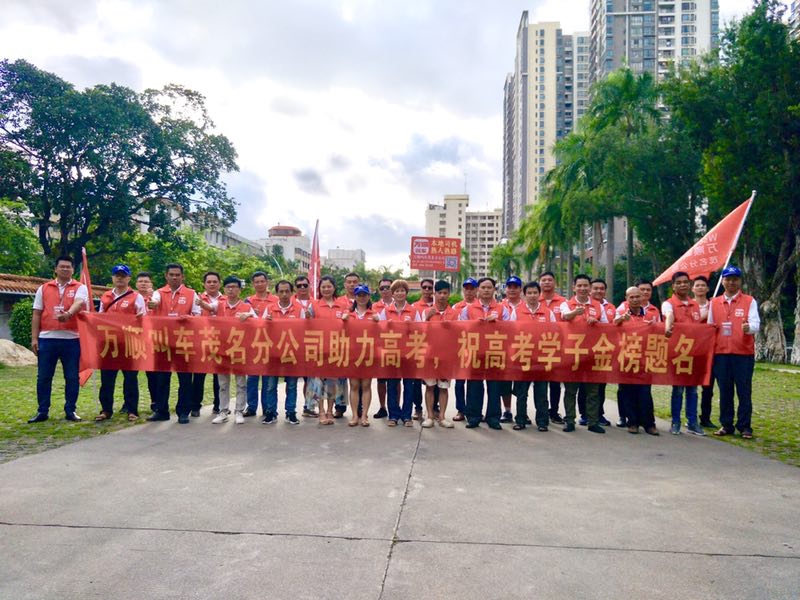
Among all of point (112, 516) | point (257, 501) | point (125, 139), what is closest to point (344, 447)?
point (257, 501)

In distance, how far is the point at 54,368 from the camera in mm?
7504

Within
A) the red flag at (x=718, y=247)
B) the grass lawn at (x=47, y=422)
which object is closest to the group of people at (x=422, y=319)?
the grass lawn at (x=47, y=422)

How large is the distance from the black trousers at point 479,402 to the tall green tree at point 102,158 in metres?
21.8

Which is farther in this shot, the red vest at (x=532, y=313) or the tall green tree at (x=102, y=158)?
the tall green tree at (x=102, y=158)

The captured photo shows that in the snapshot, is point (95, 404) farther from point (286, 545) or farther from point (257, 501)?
point (286, 545)

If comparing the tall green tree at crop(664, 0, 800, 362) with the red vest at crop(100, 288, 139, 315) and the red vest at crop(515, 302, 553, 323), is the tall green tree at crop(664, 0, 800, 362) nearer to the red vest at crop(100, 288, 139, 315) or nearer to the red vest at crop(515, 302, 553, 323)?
the red vest at crop(515, 302, 553, 323)

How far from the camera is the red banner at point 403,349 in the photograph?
7555 millimetres

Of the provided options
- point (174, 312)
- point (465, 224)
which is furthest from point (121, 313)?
point (465, 224)

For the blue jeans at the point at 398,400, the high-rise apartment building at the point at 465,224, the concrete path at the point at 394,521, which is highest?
the high-rise apartment building at the point at 465,224

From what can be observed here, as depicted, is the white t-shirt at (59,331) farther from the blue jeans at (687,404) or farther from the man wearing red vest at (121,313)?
the blue jeans at (687,404)

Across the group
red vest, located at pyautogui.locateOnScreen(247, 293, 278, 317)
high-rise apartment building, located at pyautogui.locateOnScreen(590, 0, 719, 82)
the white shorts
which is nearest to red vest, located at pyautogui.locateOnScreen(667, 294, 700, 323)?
the white shorts

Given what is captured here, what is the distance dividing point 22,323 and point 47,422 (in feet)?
43.8

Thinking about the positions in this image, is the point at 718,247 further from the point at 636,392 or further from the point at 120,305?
the point at 120,305

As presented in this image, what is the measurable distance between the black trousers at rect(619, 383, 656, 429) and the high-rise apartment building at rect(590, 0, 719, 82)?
91415 mm
